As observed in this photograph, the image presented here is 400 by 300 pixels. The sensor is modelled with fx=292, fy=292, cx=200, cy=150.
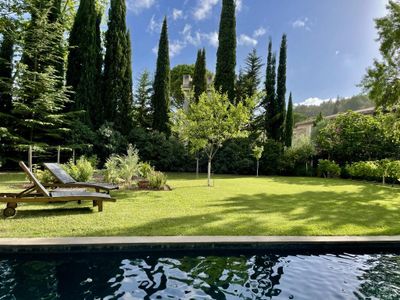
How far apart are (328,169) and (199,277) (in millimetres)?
18083

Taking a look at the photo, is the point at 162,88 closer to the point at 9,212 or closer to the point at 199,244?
the point at 9,212

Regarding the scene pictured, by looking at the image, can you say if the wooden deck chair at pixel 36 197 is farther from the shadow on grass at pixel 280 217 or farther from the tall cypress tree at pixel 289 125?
the tall cypress tree at pixel 289 125

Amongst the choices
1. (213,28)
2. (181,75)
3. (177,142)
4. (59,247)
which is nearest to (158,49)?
(213,28)

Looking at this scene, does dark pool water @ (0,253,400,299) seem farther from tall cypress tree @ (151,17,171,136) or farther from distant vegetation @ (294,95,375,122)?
distant vegetation @ (294,95,375,122)

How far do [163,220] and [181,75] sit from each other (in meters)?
33.6

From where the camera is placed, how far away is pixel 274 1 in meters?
14.7

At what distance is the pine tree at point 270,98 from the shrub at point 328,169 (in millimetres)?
4828

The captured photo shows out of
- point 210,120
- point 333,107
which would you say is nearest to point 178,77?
point 210,120

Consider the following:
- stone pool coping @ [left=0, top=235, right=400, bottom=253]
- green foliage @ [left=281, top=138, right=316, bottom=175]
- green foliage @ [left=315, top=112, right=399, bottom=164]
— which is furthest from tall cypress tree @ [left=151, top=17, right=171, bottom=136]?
stone pool coping @ [left=0, top=235, right=400, bottom=253]

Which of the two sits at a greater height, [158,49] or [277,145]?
[158,49]

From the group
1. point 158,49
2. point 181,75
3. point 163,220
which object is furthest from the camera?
point 181,75

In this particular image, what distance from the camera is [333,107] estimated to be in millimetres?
65688

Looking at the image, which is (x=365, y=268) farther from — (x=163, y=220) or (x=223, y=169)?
(x=223, y=169)

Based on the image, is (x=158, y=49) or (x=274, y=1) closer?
(x=274, y=1)
